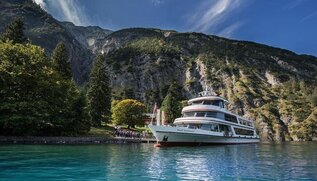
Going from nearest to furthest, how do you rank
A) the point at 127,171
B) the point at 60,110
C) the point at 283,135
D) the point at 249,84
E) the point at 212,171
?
the point at 127,171
the point at 212,171
the point at 60,110
the point at 283,135
the point at 249,84

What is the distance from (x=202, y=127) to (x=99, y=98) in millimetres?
29409

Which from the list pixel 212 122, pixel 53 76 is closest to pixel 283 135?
pixel 212 122

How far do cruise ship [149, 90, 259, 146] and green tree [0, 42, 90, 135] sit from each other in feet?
47.1

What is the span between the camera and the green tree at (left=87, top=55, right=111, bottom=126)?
7406 centimetres

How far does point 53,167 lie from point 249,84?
531ft

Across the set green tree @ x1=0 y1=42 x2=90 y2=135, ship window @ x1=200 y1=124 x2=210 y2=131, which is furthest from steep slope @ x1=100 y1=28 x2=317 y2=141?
green tree @ x1=0 y1=42 x2=90 y2=135

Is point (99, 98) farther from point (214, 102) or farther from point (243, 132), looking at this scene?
point (243, 132)

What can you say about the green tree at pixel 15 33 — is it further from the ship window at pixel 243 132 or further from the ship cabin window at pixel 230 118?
the ship window at pixel 243 132

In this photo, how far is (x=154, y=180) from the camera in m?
16.9

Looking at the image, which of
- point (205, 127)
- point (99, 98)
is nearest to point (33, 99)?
point (99, 98)

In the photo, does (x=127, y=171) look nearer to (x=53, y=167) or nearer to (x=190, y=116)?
(x=53, y=167)

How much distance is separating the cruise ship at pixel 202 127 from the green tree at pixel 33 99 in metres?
14.4

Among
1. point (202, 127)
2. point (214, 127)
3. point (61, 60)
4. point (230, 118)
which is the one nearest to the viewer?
point (202, 127)

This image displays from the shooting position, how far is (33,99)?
49469 millimetres
